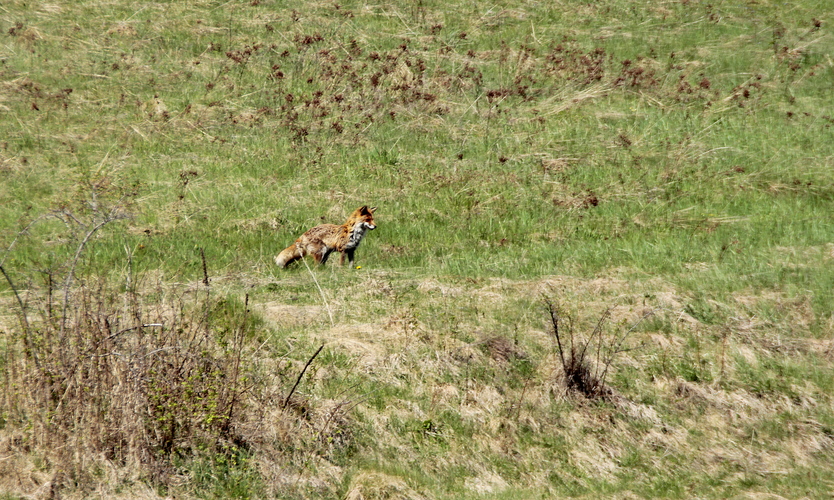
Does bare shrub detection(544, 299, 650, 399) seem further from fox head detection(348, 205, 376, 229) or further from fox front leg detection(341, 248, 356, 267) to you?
fox front leg detection(341, 248, 356, 267)

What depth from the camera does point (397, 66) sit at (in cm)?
1964

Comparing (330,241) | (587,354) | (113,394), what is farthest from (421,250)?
(113,394)

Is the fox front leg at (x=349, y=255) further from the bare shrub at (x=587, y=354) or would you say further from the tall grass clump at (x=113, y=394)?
the tall grass clump at (x=113, y=394)

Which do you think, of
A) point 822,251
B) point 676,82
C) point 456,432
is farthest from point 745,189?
point 456,432

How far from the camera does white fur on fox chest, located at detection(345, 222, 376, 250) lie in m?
12.8

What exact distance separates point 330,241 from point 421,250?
173cm

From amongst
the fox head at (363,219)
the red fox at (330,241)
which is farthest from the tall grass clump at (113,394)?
the fox head at (363,219)

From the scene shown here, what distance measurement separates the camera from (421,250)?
44.7 feet

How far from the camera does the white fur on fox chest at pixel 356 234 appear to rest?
12750mm

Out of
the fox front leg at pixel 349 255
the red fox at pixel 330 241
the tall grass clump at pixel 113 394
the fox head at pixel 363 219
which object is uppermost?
the fox head at pixel 363 219

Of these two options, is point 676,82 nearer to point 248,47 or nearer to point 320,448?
point 248,47

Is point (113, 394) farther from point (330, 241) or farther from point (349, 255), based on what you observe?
point (349, 255)

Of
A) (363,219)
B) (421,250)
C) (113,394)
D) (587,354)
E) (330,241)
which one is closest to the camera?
(113,394)

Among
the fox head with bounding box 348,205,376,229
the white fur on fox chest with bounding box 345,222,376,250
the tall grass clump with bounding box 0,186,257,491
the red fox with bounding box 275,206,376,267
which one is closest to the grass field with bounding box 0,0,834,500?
the tall grass clump with bounding box 0,186,257,491
